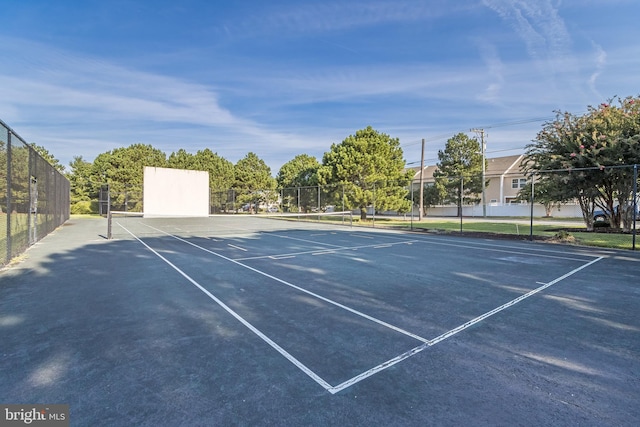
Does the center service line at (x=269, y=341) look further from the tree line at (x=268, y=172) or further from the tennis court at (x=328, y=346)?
the tree line at (x=268, y=172)

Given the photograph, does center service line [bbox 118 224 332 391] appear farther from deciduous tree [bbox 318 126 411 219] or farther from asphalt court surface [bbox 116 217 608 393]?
deciduous tree [bbox 318 126 411 219]

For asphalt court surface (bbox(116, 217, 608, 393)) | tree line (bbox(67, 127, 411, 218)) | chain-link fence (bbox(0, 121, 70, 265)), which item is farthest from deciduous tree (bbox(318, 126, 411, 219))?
chain-link fence (bbox(0, 121, 70, 265))

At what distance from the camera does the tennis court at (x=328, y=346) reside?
2.52 m

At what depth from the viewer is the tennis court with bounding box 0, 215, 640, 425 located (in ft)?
8.28

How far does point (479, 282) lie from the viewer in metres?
6.68

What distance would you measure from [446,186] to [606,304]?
3816 cm

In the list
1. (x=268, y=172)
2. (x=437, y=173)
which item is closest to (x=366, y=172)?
(x=437, y=173)

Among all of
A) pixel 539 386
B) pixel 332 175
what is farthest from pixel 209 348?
pixel 332 175

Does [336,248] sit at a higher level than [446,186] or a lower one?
lower

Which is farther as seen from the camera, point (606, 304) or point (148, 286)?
point (148, 286)

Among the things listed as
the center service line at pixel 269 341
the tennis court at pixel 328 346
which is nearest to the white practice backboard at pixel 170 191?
the tennis court at pixel 328 346

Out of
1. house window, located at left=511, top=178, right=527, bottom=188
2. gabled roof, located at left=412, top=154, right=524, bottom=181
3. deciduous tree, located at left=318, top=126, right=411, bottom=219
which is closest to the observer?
deciduous tree, located at left=318, top=126, right=411, bottom=219

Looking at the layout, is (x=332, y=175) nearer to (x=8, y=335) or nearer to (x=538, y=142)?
(x=538, y=142)

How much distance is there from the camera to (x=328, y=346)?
3.60 m
